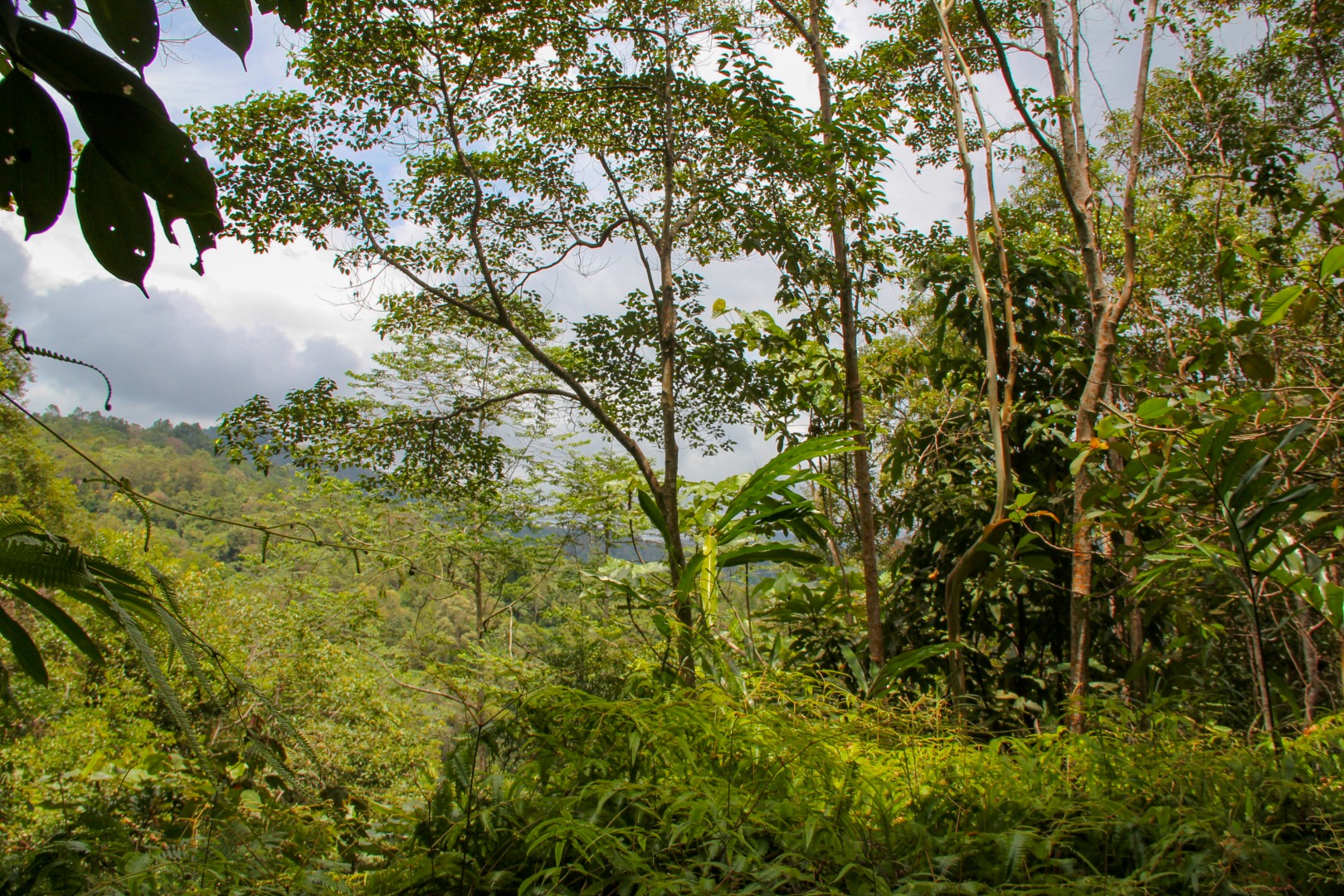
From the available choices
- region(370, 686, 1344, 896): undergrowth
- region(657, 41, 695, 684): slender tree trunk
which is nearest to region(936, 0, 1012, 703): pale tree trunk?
region(370, 686, 1344, 896): undergrowth

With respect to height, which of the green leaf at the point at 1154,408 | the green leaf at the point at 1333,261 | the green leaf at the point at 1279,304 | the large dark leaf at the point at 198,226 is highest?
the green leaf at the point at 1333,261

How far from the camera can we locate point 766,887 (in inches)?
26.8

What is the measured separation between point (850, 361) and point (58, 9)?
7.34 feet

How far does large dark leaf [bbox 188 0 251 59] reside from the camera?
0.45 metres

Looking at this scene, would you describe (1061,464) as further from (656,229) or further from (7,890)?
(656,229)

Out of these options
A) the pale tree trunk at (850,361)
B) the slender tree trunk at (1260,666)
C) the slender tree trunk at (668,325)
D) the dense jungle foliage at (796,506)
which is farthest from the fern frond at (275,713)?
the slender tree trunk at (668,325)

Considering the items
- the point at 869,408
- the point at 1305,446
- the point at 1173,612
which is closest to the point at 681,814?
the point at 1305,446

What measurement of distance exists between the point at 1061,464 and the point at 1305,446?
1.01 metres

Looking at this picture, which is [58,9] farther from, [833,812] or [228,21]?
[833,812]

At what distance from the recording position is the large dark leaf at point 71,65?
41cm

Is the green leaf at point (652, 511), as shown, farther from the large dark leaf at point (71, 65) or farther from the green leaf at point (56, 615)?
the large dark leaf at point (71, 65)

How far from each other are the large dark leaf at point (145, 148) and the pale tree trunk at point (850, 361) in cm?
197

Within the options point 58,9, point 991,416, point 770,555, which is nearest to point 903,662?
point 770,555

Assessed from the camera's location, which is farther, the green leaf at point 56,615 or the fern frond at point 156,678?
the green leaf at point 56,615
